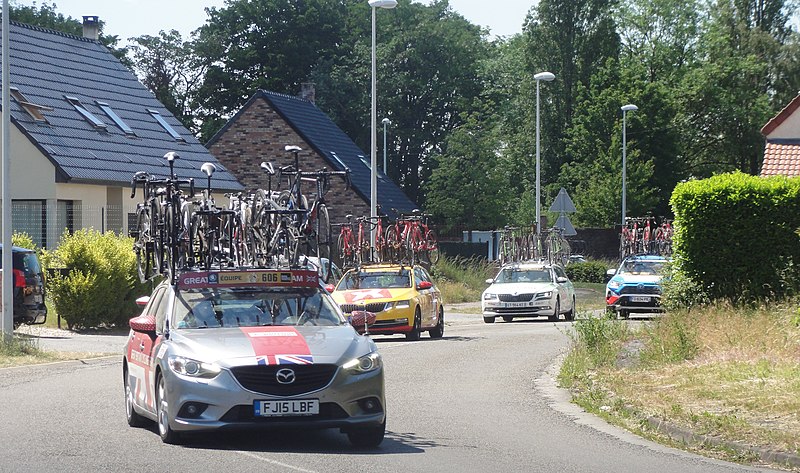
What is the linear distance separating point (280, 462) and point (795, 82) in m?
69.3

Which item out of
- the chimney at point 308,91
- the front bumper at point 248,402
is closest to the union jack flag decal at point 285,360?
the front bumper at point 248,402

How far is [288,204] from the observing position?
19.1 m

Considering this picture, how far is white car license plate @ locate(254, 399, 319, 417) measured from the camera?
11.1 metres

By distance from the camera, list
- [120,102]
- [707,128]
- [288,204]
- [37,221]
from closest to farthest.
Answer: [288,204], [37,221], [120,102], [707,128]

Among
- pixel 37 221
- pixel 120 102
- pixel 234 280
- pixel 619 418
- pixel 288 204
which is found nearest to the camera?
pixel 234 280

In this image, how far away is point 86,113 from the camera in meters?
42.3

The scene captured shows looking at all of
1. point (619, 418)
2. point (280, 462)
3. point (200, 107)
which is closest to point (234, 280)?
point (280, 462)

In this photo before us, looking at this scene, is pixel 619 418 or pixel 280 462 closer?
pixel 280 462

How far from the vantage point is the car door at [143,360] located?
40.5 feet

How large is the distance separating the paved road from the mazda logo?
1.94ft

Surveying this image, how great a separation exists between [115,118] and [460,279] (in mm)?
12492

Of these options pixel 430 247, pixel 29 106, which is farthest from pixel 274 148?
pixel 430 247

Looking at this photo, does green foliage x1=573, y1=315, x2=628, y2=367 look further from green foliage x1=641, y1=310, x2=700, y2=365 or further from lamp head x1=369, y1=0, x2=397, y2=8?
lamp head x1=369, y1=0, x2=397, y2=8

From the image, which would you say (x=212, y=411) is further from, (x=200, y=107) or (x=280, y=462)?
(x=200, y=107)
